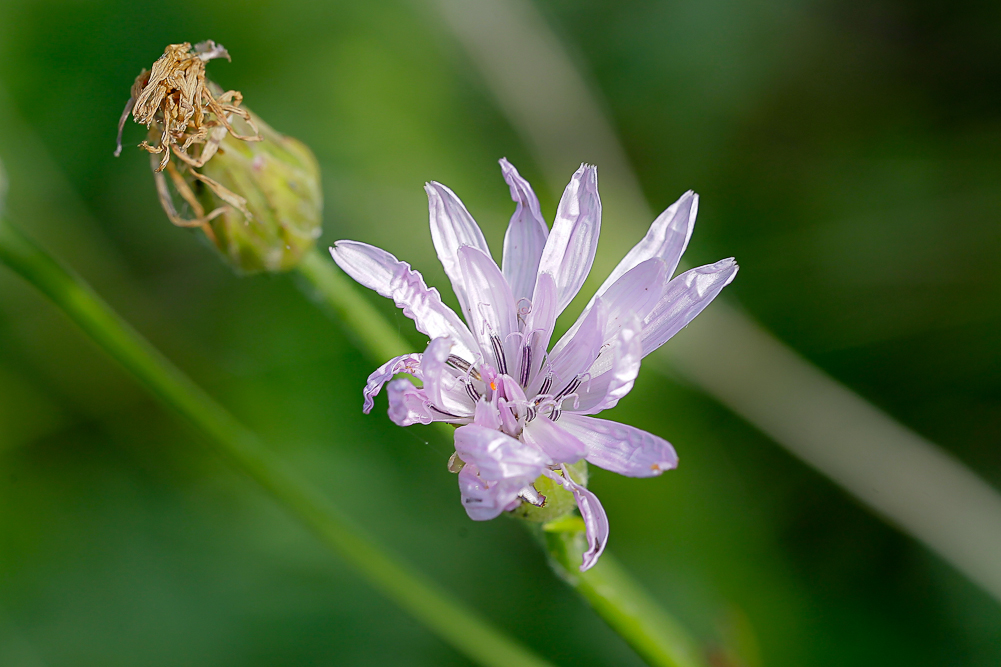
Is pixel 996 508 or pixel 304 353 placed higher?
pixel 304 353

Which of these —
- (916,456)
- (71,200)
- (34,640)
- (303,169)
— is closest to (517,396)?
(303,169)

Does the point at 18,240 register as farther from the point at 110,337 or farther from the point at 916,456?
the point at 916,456

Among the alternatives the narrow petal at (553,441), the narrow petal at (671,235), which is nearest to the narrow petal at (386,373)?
the narrow petal at (553,441)

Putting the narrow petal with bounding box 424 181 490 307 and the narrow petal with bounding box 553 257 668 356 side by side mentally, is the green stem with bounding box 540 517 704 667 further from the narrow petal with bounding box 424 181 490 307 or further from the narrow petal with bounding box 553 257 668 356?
the narrow petal with bounding box 424 181 490 307

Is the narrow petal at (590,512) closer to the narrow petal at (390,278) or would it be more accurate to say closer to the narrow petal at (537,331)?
the narrow petal at (537,331)

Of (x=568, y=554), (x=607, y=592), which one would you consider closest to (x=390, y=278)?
(x=568, y=554)

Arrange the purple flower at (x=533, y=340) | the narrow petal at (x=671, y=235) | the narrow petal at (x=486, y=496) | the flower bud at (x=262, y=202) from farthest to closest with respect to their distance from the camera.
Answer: the flower bud at (x=262, y=202) < the narrow petal at (x=671, y=235) < the purple flower at (x=533, y=340) < the narrow petal at (x=486, y=496)
